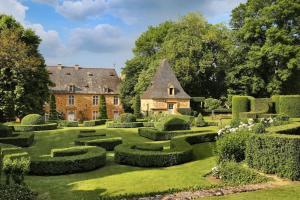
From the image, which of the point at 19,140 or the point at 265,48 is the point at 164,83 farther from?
the point at 19,140

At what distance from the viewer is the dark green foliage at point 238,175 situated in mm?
11844

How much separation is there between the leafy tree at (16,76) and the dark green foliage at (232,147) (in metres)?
27.7

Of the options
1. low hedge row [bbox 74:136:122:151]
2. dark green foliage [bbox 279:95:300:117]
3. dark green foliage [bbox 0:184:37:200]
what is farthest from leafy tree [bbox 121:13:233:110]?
dark green foliage [bbox 0:184:37:200]

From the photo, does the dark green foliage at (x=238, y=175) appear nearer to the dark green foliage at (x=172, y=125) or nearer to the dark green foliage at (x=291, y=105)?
the dark green foliage at (x=172, y=125)

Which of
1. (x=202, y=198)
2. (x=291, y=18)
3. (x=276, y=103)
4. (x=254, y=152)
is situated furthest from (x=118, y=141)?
(x=291, y=18)

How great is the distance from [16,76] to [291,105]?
96.4ft

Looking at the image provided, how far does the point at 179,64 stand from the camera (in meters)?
50.6

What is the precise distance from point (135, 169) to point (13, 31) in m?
28.3

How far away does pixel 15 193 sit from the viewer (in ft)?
29.2

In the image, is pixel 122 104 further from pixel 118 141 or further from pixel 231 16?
pixel 118 141

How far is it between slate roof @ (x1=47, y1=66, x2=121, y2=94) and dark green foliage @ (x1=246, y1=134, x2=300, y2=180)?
4888 cm

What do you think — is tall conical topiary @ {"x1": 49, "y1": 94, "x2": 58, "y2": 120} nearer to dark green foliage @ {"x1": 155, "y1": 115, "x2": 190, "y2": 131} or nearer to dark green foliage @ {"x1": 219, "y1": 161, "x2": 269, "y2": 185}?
dark green foliage @ {"x1": 155, "y1": 115, "x2": 190, "y2": 131}

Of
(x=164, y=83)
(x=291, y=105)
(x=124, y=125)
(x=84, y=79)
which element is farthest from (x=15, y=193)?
(x=84, y=79)

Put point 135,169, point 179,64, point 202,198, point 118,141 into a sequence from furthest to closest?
point 179,64 < point 118,141 < point 135,169 < point 202,198
